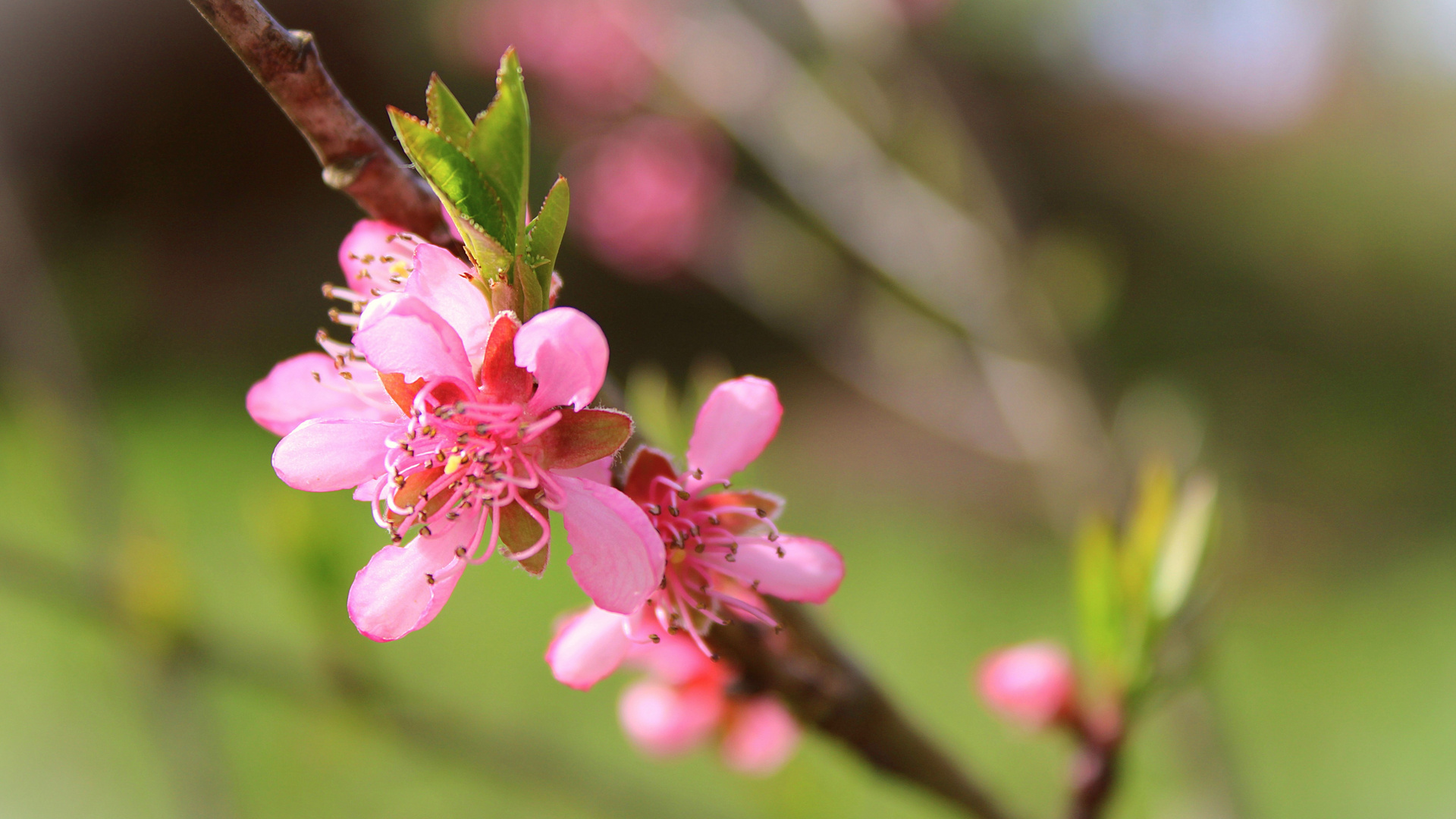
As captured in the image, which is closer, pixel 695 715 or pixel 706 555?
pixel 706 555

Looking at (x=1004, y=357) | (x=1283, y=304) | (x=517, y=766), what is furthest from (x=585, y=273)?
(x=517, y=766)

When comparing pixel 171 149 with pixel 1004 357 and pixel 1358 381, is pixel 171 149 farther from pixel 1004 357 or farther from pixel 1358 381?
pixel 1358 381

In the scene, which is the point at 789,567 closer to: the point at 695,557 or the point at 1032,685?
the point at 695,557

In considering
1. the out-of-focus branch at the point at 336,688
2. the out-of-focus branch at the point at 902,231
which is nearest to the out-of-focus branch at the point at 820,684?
the out-of-focus branch at the point at 336,688

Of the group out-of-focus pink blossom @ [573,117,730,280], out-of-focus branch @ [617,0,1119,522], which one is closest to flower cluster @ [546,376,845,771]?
out-of-focus branch @ [617,0,1119,522]

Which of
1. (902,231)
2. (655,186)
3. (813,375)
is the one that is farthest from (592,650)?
(813,375)
